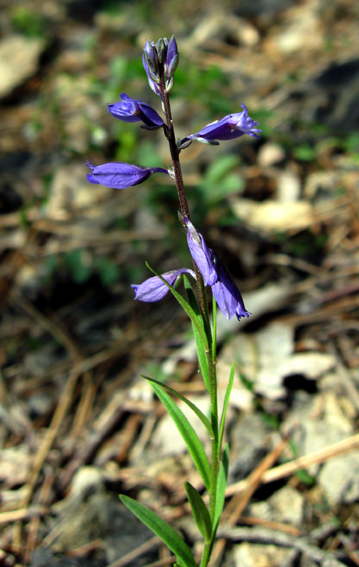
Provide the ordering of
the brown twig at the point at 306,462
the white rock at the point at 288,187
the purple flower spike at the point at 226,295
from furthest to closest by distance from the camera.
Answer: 1. the white rock at the point at 288,187
2. the brown twig at the point at 306,462
3. the purple flower spike at the point at 226,295

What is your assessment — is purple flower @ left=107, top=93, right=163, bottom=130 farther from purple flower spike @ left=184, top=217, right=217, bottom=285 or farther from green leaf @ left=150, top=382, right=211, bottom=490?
green leaf @ left=150, top=382, right=211, bottom=490

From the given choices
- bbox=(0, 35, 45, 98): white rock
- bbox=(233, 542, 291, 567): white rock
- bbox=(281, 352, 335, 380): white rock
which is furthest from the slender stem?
bbox=(0, 35, 45, 98): white rock

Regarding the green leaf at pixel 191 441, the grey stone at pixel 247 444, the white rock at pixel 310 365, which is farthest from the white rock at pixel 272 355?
the green leaf at pixel 191 441

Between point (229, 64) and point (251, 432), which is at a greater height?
point (229, 64)

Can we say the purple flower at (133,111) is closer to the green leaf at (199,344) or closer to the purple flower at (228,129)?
the purple flower at (228,129)

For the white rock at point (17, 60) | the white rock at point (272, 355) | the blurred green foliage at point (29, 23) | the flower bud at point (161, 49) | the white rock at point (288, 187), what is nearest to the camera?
the flower bud at point (161, 49)

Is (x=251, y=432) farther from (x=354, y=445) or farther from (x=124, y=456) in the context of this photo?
(x=124, y=456)

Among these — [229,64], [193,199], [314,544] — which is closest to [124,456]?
[314,544]
